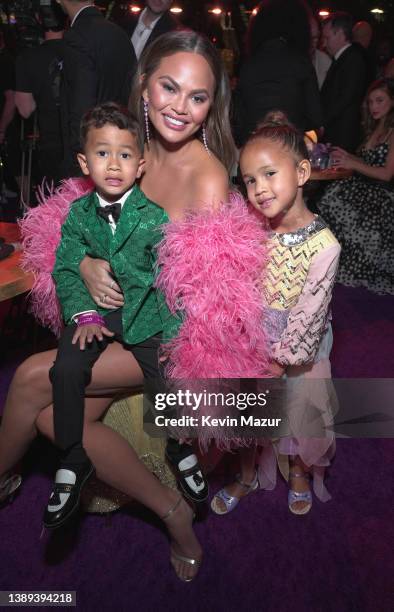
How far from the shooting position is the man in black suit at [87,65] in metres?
2.55

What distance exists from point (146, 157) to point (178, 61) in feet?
1.11

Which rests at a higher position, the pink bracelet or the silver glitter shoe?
the pink bracelet

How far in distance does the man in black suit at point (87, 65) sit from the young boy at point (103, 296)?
3.83 feet

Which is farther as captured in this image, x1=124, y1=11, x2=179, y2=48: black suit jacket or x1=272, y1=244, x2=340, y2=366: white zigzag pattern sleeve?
x1=124, y1=11, x2=179, y2=48: black suit jacket

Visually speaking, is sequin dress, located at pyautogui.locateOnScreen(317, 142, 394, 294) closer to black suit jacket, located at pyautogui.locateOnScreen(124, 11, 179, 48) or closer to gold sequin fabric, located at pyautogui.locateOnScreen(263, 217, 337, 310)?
black suit jacket, located at pyautogui.locateOnScreen(124, 11, 179, 48)

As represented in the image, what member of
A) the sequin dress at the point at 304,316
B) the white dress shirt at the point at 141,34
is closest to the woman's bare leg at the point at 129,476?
the sequin dress at the point at 304,316

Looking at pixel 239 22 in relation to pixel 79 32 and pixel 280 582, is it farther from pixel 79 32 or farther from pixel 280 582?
pixel 280 582

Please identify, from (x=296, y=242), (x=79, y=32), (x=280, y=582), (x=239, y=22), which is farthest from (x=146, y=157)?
(x=239, y=22)

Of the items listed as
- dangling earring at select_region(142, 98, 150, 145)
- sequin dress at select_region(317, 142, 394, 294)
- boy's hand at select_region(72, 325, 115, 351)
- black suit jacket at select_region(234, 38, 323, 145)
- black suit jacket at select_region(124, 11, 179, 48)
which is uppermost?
black suit jacket at select_region(124, 11, 179, 48)

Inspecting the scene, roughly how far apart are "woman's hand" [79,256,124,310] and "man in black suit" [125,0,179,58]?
222 cm

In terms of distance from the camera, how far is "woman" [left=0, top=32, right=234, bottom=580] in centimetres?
159

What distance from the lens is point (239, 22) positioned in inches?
434

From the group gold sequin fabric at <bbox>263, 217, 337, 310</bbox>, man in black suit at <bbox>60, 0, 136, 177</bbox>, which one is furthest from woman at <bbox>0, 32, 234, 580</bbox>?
man in black suit at <bbox>60, 0, 136, 177</bbox>

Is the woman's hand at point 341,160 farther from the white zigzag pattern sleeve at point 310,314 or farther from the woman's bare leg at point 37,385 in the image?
the woman's bare leg at point 37,385
